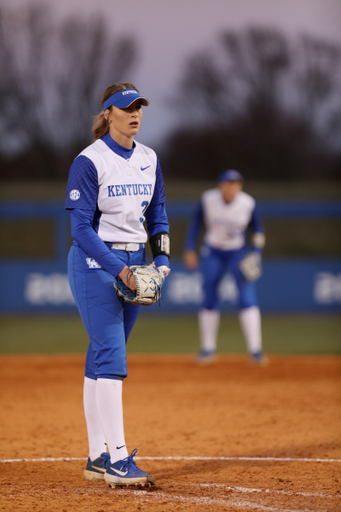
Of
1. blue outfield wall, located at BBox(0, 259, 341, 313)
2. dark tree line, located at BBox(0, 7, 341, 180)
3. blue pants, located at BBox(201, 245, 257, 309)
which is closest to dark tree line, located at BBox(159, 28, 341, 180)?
dark tree line, located at BBox(0, 7, 341, 180)

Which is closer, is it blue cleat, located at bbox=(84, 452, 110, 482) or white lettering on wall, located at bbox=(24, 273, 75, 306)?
blue cleat, located at bbox=(84, 452, 110, 482)

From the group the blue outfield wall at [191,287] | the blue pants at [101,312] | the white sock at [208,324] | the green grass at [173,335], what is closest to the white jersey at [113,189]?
the blue pants at [101,312]

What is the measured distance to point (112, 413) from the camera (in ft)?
10.9

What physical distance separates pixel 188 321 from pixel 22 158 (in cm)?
1370

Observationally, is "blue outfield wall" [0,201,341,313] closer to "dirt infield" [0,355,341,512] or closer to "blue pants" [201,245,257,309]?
"blue pants" [201,245,257,309]

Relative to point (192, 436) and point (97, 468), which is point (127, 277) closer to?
point (97, 468)

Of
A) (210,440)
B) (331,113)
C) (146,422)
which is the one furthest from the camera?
(331,113)

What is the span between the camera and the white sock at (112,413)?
3.31 meters

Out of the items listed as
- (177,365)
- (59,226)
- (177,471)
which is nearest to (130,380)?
(177,365)

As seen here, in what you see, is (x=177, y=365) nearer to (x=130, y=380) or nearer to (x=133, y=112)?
(x=130, y=380)

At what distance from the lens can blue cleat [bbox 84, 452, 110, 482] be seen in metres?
3.49

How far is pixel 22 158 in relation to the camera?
24.4 m

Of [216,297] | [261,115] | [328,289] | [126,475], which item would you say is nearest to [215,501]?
[126,475]

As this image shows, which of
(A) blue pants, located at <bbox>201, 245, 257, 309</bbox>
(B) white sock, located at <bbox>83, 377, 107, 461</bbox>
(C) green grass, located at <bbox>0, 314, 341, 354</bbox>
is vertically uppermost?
(A) blue pants, located at <bbox>201, 245, 257, 309</bbox>
